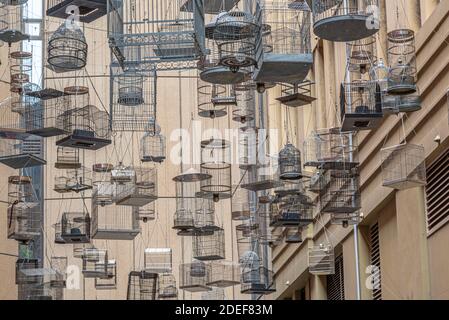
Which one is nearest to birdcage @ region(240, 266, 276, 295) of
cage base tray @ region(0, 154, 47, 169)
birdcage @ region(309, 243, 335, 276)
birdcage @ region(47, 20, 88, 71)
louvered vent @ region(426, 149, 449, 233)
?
birdcage @ region(309, 243, 335, 276)

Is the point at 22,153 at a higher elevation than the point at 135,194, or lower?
higher

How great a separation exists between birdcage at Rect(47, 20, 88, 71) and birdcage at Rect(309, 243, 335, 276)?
6877 millimetres

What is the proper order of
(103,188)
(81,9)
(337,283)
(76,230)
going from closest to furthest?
(81,9), (76,230), (103,188), (337,283)

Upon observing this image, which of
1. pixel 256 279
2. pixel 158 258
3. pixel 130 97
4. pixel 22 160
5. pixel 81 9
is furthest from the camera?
pixel 158 258

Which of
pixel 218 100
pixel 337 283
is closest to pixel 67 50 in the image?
pixel 218 100

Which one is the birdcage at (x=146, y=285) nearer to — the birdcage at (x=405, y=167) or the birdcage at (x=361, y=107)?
the birdcage at (x=405, y=167)

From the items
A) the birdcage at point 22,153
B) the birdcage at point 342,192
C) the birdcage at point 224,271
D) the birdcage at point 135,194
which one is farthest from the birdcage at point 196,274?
the birdcage at point 342,192

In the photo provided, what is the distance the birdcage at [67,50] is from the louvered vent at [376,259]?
717cm

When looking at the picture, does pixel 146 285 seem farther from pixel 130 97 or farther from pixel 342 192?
pixel 342 192

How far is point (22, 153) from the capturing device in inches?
808

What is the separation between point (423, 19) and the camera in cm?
2028

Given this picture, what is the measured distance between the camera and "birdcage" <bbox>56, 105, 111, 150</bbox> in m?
18.5

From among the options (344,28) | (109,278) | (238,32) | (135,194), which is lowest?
(109,278)

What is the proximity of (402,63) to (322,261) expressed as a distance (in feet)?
22.1
